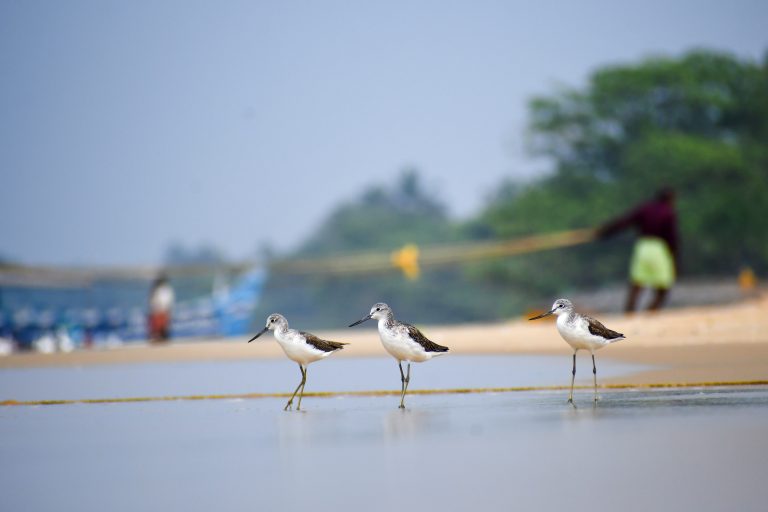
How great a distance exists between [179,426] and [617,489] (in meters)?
4.00

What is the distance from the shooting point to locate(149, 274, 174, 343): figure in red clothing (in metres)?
27.3

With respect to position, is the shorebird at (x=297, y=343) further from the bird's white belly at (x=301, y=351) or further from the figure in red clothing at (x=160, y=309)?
the figure in red clothing at (x=160, y=309)

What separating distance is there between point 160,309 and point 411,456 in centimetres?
2146

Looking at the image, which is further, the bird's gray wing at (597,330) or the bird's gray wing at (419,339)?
the bird's gray wing at (597,330)

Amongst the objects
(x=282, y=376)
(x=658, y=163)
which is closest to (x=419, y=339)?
(x=282, y=376)

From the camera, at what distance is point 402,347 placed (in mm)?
8328

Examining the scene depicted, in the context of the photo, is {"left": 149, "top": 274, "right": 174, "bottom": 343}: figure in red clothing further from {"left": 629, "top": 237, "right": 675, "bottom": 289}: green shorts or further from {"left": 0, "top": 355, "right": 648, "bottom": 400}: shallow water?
{"left": 629, "top": 237, "right": 675, "bottom": 289}: green shorts

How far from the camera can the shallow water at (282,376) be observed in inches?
462

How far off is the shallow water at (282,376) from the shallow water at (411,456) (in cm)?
210

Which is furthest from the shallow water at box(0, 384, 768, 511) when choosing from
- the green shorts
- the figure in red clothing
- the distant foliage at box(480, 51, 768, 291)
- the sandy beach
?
the distant foliage at box(480, 51, 768, 291)

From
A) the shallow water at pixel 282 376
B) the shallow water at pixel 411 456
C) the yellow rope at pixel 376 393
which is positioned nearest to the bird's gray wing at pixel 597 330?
the shallow water at pixel 411 456

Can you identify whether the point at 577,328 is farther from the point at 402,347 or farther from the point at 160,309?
the point at 160,309

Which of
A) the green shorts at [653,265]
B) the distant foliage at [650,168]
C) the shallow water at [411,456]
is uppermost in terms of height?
the distant foliage at [650,168]

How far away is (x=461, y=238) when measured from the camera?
339ft
